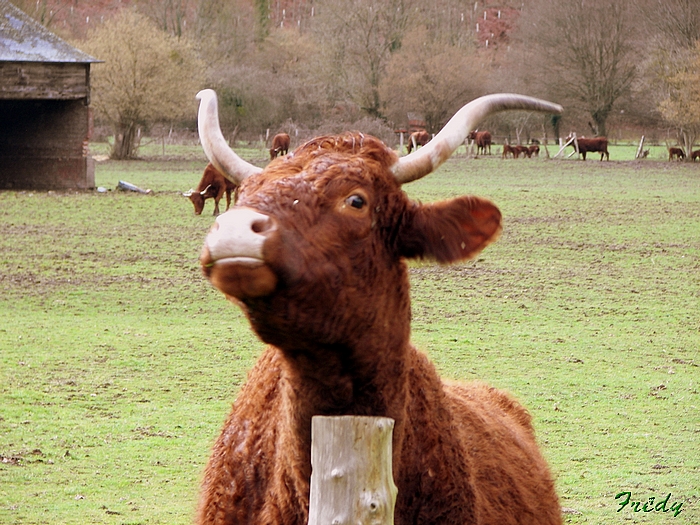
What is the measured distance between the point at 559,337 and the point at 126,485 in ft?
19.2

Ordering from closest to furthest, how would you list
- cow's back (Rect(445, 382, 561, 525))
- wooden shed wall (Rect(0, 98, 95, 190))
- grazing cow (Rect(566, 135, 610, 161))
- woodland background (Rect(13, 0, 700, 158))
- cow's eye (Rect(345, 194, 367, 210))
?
cow's eye (Rect(345, 194, 367, 210)) < cow's back (Rect(445, 382, 561, 525)) < wooden shed wall (Rect(0, 98, 95, 190)) < grazing cow (Rect(566, 135, 610, 161)) < woodland background (Rect(13, 0, 700, 158))

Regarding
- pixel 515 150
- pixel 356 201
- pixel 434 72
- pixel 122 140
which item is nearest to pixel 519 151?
pixel 515 150

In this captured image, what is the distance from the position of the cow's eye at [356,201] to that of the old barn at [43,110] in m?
27.4

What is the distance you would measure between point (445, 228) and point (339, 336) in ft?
1.65

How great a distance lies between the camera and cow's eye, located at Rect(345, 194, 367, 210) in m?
2.76

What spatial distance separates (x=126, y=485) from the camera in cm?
605

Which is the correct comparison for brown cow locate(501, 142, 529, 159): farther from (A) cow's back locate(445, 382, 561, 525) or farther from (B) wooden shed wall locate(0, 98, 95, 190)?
(A) cow's back locate(445, 382, 561, 525)

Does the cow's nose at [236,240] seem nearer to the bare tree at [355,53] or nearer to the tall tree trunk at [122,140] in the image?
the tall tree trunk at [122,140]

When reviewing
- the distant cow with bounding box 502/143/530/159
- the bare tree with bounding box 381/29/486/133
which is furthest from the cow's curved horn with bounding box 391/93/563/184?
the bare tree with bounding box 381/29/486/133

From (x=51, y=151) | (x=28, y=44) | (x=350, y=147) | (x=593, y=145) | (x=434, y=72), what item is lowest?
(x=593, y=145)

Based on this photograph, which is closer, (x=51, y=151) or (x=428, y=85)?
(x=51, y=151)

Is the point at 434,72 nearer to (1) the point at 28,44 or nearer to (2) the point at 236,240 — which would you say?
(1) the point at 28,44

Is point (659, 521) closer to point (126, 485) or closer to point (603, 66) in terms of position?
point (126, 485)

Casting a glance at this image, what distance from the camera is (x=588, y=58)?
2389 inches
